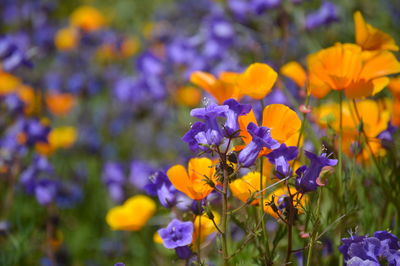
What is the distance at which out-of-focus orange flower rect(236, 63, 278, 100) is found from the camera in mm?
1216

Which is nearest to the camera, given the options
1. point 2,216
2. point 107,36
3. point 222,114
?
point 222,114

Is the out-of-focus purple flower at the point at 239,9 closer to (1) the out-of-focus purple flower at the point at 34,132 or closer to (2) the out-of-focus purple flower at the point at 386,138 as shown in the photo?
(1) the out-of-focus purple flower at the point at 34,132

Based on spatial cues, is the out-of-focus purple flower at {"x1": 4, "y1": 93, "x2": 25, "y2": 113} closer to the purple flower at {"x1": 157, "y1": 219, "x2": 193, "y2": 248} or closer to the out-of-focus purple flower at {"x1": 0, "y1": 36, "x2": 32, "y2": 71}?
the out-of-focus purple flower at {"x1": 0, "y1": 36, "x2": 32, "y2": 71}

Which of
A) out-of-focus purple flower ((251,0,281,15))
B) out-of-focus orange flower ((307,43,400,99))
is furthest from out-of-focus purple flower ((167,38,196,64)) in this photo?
out-of-focus orange flower ((307,43,400,99))

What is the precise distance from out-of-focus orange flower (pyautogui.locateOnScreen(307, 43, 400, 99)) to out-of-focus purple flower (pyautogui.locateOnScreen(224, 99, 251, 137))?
0.31 meters

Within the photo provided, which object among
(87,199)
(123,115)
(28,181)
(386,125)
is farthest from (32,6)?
(386,125)

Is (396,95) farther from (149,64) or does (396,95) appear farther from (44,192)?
(149,64)

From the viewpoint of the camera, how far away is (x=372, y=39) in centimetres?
147

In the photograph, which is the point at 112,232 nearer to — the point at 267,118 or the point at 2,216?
the point at 2,216

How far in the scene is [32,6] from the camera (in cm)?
437

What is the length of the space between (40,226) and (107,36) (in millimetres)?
3517

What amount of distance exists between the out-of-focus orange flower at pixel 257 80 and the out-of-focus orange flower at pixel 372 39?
0.37 meters

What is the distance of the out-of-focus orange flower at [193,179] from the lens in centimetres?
113

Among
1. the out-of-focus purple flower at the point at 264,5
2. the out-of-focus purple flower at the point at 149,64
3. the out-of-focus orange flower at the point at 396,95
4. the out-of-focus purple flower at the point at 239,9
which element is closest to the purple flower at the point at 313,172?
the out-of-focus orange flower at the point at 396,95
